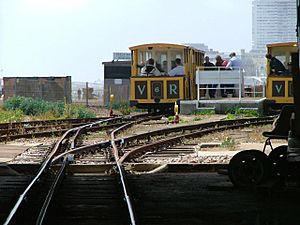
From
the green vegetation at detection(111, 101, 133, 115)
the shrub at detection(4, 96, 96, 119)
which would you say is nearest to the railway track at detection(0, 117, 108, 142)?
the shrub at detection(4, 96, 96, 119)

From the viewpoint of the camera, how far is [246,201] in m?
8.50

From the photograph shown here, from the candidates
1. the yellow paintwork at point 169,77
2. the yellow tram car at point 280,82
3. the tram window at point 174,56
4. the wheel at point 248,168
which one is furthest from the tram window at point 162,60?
the wheel at point 248,168

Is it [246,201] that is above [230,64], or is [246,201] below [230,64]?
below

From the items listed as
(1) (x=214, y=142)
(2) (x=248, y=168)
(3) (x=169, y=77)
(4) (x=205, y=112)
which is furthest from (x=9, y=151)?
(3) (x=169, y=77)

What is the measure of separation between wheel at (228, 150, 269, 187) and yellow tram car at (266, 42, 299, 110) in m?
18.2

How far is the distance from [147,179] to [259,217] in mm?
3483

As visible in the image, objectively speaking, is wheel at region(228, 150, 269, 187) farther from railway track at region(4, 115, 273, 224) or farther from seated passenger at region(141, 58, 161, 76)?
seated passenger at region(141, 58, 161, 76)

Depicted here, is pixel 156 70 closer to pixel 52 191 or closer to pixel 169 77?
pixel 169 77

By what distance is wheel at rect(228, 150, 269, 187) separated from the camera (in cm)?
907

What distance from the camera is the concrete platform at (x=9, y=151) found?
14.1 m

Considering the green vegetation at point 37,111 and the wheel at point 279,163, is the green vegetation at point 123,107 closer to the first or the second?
the green vegetation at point 37,111

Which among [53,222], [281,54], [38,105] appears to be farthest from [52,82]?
[53,222]

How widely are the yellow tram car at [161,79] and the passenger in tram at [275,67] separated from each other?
3559 millimetres

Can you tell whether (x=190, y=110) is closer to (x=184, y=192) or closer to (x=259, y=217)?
(x=184, y=192)
